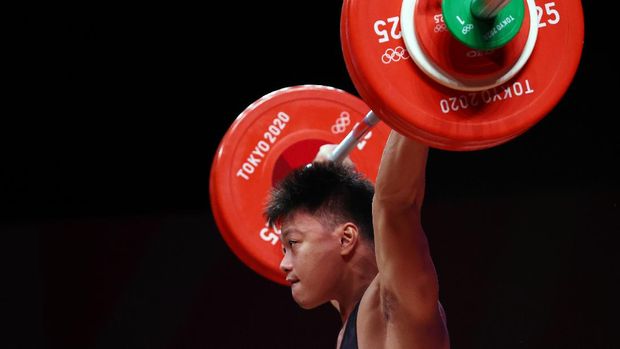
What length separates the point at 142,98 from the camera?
174 inches

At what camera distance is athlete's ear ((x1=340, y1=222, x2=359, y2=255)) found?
2.28 meters

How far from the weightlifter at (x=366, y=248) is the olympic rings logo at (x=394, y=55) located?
0.18m

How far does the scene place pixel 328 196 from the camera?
2.36 metres

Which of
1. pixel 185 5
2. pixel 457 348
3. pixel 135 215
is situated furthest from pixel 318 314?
pixel 185 5

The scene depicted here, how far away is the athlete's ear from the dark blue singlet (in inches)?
5.8

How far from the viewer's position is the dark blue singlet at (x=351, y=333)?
2140 millimetres

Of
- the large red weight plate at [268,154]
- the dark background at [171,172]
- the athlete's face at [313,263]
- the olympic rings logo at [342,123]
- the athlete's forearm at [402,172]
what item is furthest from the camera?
the dark background at [171,172]

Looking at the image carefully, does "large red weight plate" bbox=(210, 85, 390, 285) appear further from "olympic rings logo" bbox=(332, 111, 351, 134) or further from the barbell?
the barbell

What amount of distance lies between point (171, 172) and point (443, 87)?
2.85 metres

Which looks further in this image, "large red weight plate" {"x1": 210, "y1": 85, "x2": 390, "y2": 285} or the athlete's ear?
"large red weight plate" {"x1": 210, "y1": 85, "x2": 390, "y2": 285}

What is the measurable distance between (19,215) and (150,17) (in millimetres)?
1133

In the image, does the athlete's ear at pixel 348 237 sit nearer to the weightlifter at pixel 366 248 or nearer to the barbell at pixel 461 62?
the weightlifter at pixel 366 248

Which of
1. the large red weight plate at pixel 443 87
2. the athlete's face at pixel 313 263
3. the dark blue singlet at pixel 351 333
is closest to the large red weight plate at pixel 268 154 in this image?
the athlete's face at pixel 313 263

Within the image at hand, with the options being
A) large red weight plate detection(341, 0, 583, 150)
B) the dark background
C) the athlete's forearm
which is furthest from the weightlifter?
the dark background
